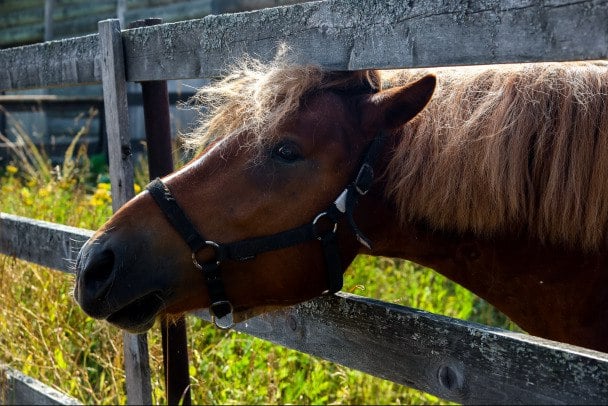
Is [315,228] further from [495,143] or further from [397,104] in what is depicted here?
[495,143]

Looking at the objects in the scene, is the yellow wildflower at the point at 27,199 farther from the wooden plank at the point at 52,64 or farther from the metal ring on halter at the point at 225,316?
the metal ring on halter at the point at 225,316

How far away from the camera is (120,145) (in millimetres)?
2791

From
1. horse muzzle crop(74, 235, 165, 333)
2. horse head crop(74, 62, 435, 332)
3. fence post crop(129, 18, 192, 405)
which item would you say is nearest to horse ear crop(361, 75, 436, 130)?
horse head crop(74, 62, 435, 332)

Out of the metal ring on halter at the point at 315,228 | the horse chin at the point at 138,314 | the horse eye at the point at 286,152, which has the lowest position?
the horse chin at the point at 138,314

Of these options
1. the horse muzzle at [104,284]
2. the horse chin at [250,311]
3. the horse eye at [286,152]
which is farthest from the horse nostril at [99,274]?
the horse eye at [286,152]

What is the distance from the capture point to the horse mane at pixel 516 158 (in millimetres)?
1973

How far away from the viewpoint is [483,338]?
1.77m

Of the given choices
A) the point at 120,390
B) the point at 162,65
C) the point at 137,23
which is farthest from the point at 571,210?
the point at 120,390

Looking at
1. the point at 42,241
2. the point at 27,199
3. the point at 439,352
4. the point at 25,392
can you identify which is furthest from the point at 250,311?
the point at 27,199

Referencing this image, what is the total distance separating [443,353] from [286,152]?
26.8 inches

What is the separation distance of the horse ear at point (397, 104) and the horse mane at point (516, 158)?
10cm

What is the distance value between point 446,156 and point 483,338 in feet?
1.74

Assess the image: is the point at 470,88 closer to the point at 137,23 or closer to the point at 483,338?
the point at 483,338

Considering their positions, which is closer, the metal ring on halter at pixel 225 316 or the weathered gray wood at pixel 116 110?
the metal ring on halter at pixel 225 316
